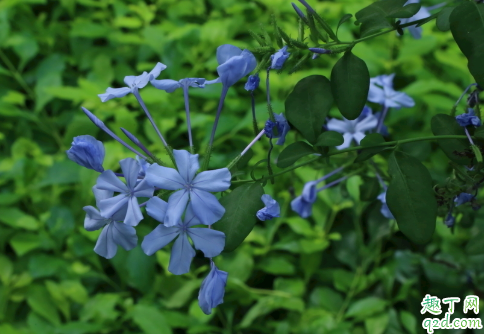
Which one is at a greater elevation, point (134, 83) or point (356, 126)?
point (134, 83)

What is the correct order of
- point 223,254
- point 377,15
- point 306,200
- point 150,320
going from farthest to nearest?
point 223,254
point 150,320
point 306,200
point 377,15

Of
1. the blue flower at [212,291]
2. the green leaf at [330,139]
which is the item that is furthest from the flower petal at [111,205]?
the green leaf at [330,139]

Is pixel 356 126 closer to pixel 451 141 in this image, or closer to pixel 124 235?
pixel 451 141

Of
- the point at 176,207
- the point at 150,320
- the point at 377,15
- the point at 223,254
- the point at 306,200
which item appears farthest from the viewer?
the point at 223,254

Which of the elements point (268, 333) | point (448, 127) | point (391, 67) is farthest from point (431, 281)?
point (448, 127)

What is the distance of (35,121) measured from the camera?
1.47 m

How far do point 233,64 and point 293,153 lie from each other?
0.12m

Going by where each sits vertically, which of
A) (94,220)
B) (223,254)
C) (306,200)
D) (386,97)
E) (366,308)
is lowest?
(366,308)

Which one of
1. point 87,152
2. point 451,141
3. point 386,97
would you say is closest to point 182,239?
point 87,152

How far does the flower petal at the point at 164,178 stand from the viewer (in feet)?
1.45

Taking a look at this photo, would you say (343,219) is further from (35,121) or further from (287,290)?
(35,121)

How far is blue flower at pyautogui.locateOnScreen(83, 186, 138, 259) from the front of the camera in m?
0.48

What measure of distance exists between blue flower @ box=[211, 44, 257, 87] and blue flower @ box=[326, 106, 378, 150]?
0.91 feet

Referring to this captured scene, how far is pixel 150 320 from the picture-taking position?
108 centimetres
